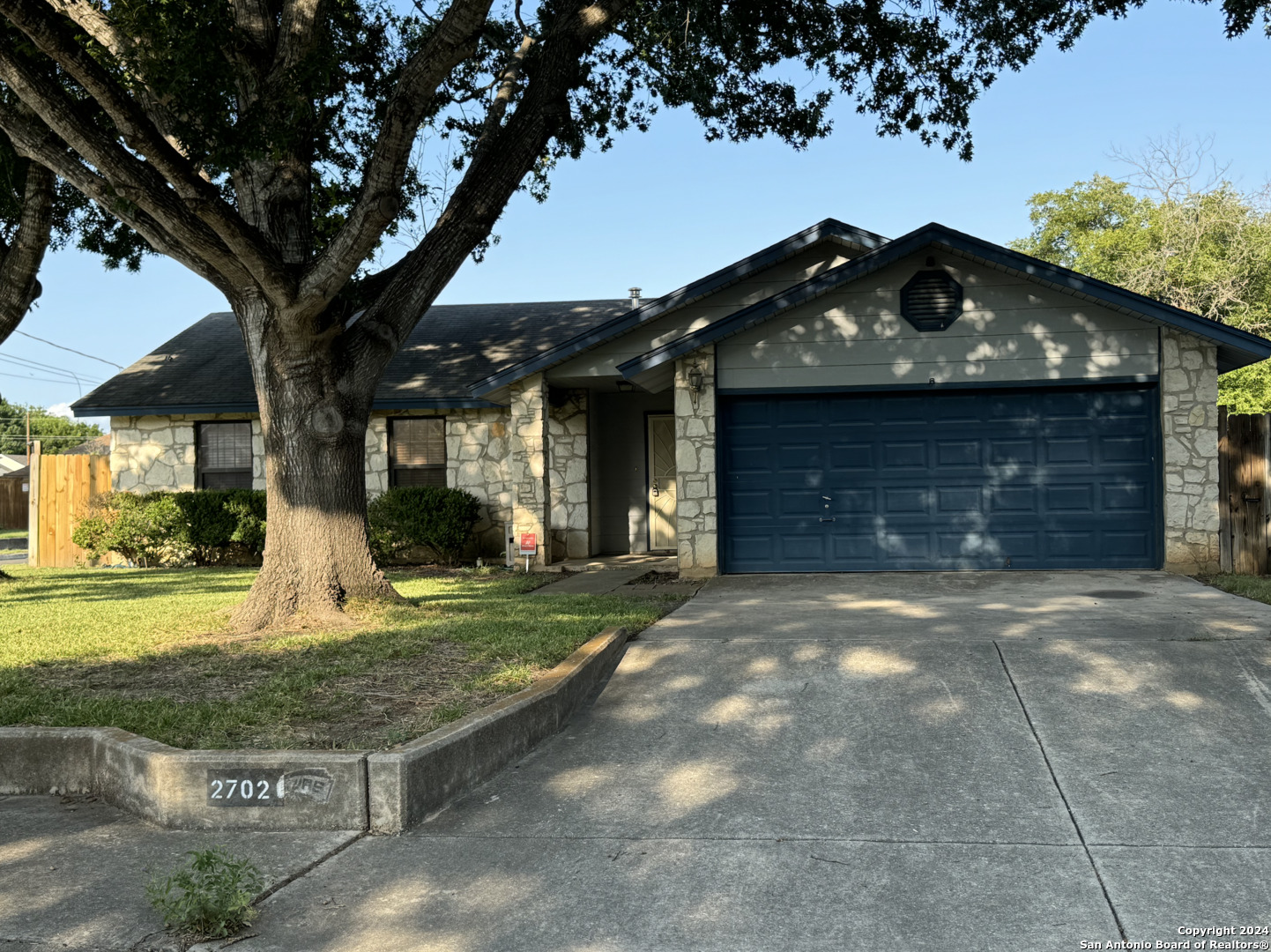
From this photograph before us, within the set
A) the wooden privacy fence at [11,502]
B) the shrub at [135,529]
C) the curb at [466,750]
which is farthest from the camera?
the wooden privacy fence at [11,502]

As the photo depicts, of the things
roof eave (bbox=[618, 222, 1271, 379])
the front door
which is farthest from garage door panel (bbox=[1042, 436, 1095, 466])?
the front door

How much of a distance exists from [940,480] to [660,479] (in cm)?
585

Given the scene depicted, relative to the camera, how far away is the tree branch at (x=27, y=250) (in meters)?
14.1

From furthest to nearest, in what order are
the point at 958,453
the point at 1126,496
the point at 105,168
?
the point at 958,453 → the point at 1126,496 → the point at 105,168

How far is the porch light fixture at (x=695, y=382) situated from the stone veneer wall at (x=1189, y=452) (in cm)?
562

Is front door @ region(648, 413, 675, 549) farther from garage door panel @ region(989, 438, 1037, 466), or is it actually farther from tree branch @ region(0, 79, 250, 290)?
tree branch @ region(0, 79, 250, 290)

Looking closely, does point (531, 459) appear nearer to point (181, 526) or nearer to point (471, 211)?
point (181, 526)

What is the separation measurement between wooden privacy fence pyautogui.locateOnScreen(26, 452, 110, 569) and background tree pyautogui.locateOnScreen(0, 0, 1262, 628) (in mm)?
7864

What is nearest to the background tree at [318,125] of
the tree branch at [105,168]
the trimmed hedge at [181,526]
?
the tree branch at [105,168]

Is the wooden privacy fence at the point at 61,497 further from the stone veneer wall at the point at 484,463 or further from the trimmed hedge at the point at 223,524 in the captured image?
the stone veneer wall at the point at 484,463

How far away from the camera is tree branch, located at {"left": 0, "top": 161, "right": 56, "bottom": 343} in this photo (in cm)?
1411

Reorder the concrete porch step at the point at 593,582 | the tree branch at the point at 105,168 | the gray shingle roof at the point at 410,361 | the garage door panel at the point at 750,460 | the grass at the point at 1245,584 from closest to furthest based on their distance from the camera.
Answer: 1. the tree branch at the point at 105,168
2. the grass at the point at 1245,584
3. the concrete porch step at the point at 593,582
4. the garage door panel at the point at 750,460
5. the gray shingle roof at the point at 410,361

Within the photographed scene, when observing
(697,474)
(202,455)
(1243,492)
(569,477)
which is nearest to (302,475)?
(697,474)

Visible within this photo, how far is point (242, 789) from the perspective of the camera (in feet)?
17.4
